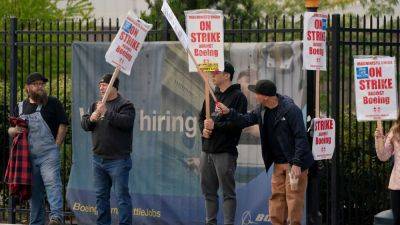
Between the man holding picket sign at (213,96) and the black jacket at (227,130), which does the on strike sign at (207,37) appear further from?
the black jacket at (227,130)

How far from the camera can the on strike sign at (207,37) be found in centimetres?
1127

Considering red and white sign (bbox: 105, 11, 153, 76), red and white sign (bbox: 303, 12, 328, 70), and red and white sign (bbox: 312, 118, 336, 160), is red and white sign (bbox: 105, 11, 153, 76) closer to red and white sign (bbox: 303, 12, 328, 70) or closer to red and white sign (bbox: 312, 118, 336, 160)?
red and white sign (bbox: 303, 12, 328, 70)

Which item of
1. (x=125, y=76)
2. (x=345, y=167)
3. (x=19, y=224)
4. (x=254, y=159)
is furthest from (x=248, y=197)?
(x=19, y=224)

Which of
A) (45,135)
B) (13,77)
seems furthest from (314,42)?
(13,77)

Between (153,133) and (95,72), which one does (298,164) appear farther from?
(95,72)

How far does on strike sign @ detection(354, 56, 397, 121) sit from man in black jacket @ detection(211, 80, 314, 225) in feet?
2.22

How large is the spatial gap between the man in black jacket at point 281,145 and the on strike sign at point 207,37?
1.63 feet

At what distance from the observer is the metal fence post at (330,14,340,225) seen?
476 inches

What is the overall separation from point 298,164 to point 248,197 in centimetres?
171

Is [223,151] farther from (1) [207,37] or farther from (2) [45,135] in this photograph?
Answer: (2) [45,135]

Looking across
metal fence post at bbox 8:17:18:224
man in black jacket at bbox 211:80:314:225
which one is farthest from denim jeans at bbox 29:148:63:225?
man in black jacket at bbox 211:80:314:225

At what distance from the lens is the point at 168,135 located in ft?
41.8

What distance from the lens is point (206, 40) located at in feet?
37.2

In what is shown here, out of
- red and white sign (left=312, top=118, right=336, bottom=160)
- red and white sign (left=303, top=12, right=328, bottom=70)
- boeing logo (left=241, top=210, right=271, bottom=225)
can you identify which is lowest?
boeing logo (left=241, top=210, right=271, bottom=225)
